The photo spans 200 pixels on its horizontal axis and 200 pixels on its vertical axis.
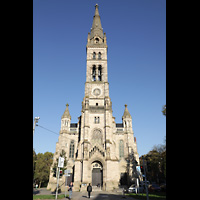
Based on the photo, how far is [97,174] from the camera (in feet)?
102

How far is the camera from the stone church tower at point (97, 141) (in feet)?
101

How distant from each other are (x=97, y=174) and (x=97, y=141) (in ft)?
20.9

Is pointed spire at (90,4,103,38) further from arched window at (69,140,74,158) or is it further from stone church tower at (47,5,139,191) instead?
arched window at (69,140,74,158)

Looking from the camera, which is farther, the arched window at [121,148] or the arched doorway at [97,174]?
the arched window at [121,148]

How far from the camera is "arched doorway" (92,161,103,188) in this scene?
101ft

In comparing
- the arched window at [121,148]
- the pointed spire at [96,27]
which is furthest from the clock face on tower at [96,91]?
the pointed spire at [96,27]

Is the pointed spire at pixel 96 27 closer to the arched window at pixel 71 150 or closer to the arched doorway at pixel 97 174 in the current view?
the arched window at pixel 71 150

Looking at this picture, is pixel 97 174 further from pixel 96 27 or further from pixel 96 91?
pixel 96 27
